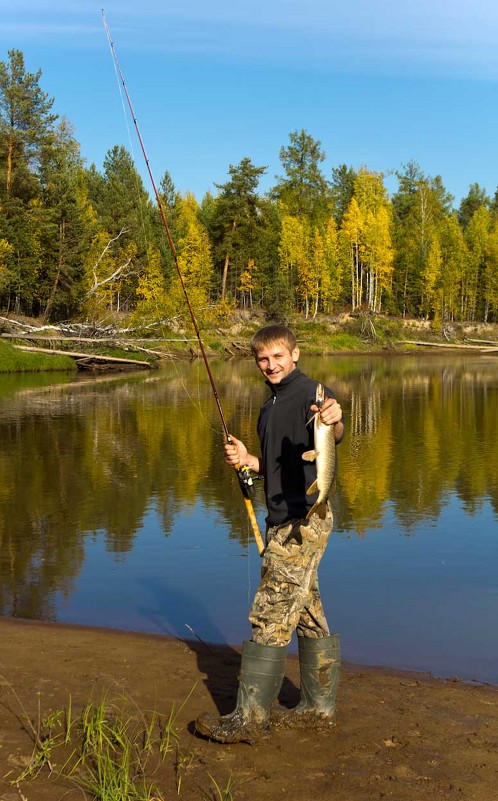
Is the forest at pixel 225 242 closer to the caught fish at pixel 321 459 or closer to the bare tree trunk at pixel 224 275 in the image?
the bare tree trunk at pixel 224 275

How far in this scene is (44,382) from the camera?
3238cm

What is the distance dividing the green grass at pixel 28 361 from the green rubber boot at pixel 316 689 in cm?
3389

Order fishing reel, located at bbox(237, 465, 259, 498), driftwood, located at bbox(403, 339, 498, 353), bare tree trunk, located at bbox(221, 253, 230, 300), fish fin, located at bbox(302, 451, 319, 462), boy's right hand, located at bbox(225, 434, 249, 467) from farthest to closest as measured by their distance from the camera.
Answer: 1. bare tree trunk, located at bbox(221, 253, 230, 300)
2. driftwood, located at bbox(403, 339, 498, 353)
3. fishing reel, located at bbox(237, 465, 259, 498)
4. boy's right hand, located at bbox(225, 434, 249, 467)
5. fish fin, located at bbox(302, 451, 319, 462)

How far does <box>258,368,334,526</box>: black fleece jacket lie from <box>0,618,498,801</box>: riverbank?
1244 millimetres

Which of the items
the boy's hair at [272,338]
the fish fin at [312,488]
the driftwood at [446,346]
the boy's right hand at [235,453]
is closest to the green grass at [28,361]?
the boy's right hand at [235,453]

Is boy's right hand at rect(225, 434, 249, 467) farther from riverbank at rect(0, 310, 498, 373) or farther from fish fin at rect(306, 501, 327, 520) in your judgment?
riverbank at rect(0, 310, 498, 373)

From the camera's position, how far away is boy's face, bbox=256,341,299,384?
15.5 ft

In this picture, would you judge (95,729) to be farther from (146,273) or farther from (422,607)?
(146,273)

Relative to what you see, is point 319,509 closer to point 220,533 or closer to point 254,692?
point 254,692

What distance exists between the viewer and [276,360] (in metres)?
4.74

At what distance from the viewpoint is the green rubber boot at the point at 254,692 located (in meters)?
4.45

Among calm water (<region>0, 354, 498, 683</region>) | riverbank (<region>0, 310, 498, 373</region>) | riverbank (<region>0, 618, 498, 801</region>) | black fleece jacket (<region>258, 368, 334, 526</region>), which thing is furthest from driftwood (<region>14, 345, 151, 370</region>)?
black fleece jacket (<region>258, 368, 334, 526</region>)

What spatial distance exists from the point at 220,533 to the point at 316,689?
5.14m

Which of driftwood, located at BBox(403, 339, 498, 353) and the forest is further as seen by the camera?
driftwood, located at BBox(403, 339, 498, 353)
